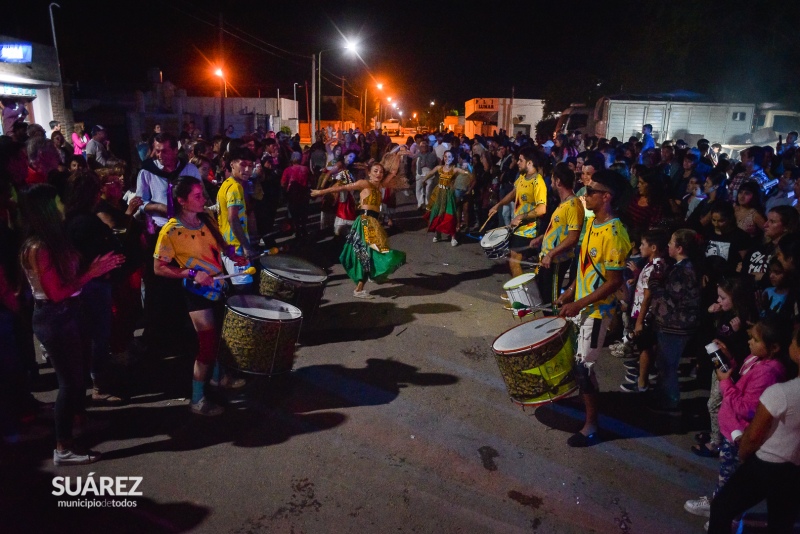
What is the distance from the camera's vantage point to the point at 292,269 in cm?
604

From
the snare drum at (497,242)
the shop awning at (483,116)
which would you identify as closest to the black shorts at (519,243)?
the snare drum at (497,242)

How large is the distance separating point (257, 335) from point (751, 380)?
348cm

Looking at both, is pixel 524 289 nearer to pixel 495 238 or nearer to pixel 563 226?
pixel 563 226

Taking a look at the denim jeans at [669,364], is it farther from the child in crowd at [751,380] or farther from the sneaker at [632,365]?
the child in crowd at [751,380]

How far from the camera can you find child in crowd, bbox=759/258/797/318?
4.18 m

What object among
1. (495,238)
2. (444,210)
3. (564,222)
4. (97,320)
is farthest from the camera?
(444,210)

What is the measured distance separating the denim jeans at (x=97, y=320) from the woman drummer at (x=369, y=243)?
3.53 m

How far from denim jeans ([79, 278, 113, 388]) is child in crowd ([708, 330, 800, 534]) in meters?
4.54

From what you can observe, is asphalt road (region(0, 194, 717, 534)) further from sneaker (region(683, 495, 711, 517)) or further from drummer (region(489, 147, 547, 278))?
drummer (region(489, 147, 547, 278))

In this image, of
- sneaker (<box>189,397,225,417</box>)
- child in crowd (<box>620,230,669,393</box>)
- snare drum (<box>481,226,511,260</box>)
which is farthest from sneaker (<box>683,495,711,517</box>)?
snare drum (<box>481,226,511,260</box>)

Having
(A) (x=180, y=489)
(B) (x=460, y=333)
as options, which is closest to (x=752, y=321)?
(B) (x=460, y=333)

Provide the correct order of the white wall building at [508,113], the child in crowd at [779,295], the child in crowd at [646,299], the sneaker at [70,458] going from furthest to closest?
the white wall building at [508,113], the child in crowd at [646,299], the child in crowd at [779,295], the sneaker at [70,458]

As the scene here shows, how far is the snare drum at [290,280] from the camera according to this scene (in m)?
5.82

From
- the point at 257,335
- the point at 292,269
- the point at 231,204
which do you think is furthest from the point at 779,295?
the point at 231,204
